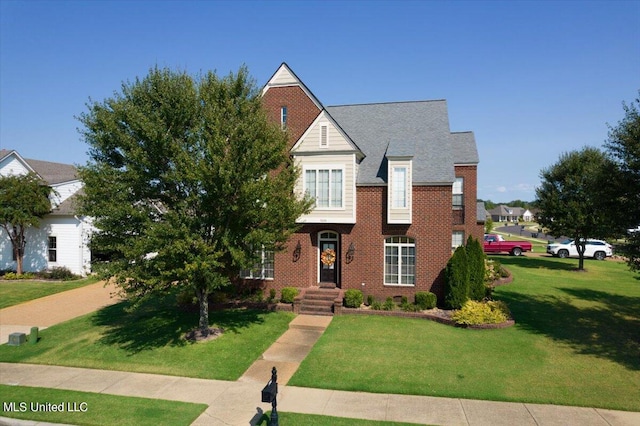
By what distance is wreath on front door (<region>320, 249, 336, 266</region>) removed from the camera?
1864 cm

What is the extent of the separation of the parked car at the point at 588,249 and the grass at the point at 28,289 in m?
36.6

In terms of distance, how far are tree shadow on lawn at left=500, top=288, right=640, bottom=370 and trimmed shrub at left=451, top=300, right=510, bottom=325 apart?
881 mm

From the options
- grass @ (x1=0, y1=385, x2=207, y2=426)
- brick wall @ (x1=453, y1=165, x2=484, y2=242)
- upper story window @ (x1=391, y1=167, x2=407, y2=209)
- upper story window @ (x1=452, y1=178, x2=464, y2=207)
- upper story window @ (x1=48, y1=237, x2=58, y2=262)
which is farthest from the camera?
upper story window @ (x1=48, y1=237, x2=58, y2=262)

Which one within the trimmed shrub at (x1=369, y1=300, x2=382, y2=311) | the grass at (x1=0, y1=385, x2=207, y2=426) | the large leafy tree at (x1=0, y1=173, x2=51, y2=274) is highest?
the large leafy tree at (x1=0, y1=173, x2=51, y2=274)

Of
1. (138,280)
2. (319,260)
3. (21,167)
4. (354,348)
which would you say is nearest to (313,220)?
(319,260)

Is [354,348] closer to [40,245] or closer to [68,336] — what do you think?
[68,336]

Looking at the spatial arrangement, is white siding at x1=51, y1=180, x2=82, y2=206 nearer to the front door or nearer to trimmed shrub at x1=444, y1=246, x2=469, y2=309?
the front door

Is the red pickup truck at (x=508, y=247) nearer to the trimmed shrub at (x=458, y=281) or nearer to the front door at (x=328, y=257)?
the trimmed shrub at (x=458, y=281)

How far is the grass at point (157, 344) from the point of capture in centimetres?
1191

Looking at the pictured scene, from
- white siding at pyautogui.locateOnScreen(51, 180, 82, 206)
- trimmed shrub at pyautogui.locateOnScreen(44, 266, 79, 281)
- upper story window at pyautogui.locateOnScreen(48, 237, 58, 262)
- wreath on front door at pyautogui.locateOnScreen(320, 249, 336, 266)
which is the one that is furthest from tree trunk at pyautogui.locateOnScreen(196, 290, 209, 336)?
white siding at pyautogui.locateOnScreen(51, 180, 82, 206)

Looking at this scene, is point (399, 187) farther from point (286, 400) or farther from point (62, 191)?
point (62, 191)

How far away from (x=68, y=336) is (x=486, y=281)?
18116mm

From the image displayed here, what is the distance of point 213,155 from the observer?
11852mm

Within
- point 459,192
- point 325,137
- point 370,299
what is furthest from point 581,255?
point 325,137
